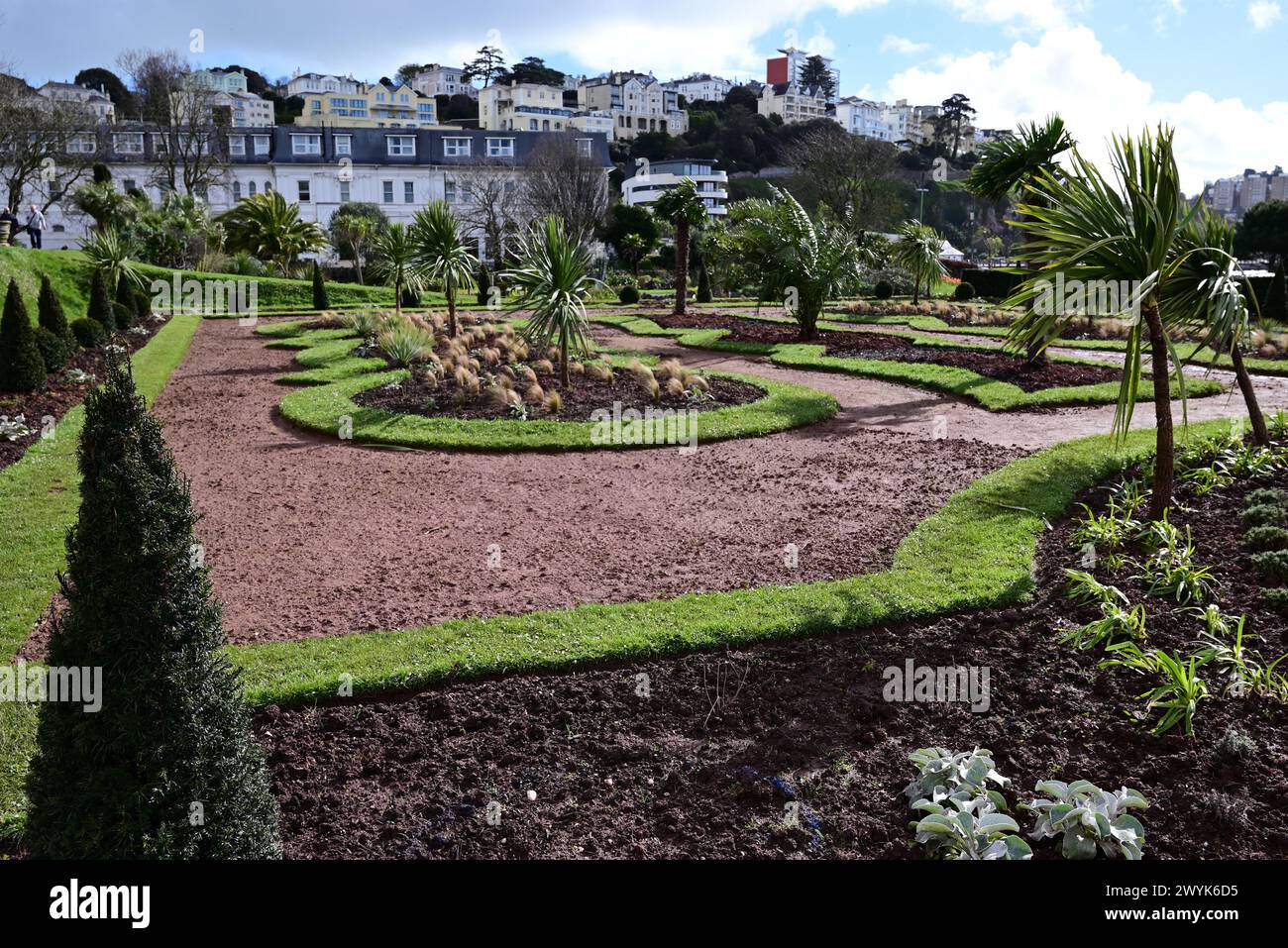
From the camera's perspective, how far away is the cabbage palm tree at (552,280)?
558 inches

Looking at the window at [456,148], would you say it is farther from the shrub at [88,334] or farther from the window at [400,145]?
the shrub at [88,334]

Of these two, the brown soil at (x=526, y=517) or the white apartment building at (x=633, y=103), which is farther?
the white apartment building at (x=633, y=103)

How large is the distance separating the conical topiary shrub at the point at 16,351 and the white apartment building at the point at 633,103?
12077cm

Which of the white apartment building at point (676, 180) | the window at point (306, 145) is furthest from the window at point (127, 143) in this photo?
the white apartment building at point (676, 180)

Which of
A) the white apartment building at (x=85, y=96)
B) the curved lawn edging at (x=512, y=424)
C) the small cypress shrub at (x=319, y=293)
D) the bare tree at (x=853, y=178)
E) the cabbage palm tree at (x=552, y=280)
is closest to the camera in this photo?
the curved lawn edging at (x=512, y=424)

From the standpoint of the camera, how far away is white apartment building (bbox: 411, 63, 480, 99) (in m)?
140

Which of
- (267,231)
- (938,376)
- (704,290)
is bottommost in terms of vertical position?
(938,376)

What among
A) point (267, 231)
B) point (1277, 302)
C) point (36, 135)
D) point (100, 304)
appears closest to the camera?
point (100, 304)

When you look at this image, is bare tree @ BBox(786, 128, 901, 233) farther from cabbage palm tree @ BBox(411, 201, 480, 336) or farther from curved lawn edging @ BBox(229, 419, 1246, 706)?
curved lawn edging @ BBox(229, 419, 1246, 706)

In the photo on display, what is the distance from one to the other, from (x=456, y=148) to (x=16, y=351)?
59.4 metres

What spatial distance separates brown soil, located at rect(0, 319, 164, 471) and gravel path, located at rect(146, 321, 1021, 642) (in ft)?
5.59
